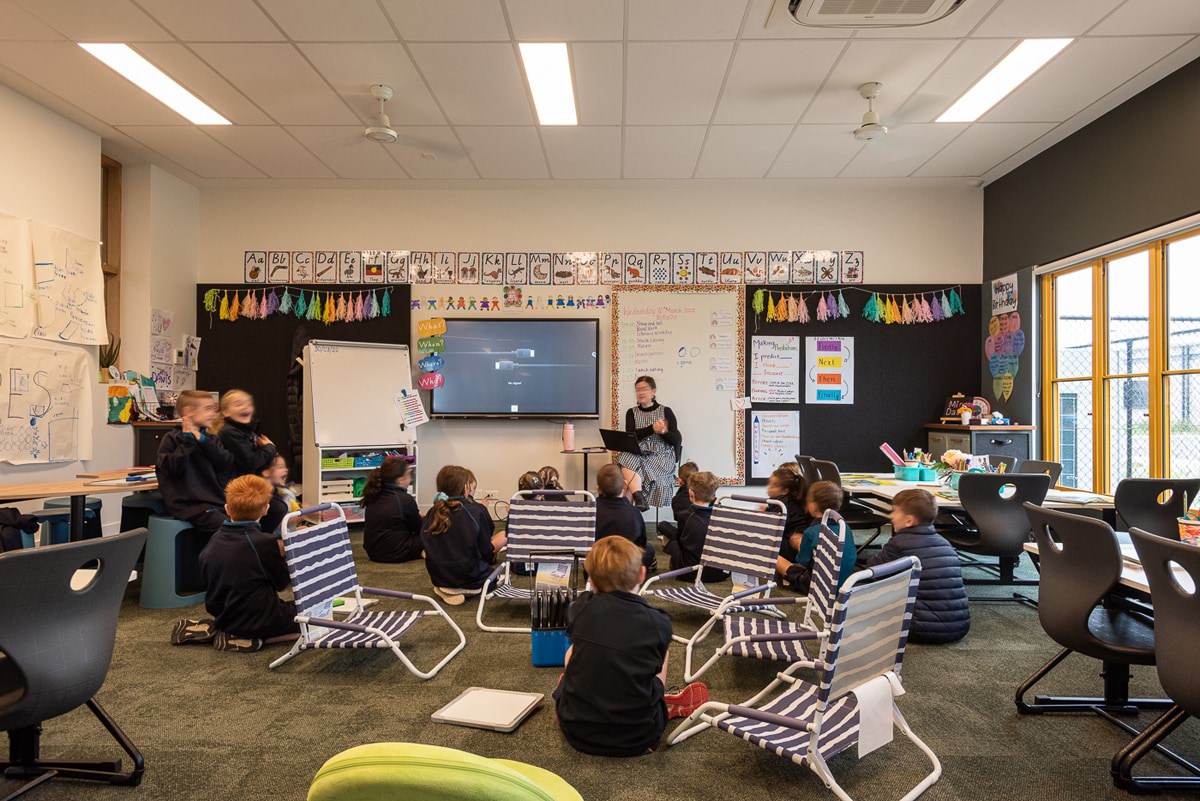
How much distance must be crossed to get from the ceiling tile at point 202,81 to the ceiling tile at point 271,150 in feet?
0.64

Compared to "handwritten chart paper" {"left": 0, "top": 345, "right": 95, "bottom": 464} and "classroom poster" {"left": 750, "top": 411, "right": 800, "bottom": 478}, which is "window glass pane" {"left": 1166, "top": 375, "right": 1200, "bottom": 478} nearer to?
"classroom poster" {"left": 750, "top": 411, "right": 800, "bottom": 478}

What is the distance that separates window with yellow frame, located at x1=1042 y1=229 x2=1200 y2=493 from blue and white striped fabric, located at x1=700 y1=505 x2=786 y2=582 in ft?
11.0

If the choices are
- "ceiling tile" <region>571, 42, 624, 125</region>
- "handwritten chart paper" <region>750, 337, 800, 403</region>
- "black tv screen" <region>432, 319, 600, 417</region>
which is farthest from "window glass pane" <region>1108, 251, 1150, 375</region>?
"black tv screen" <region>432, 319, 600, 417</region>

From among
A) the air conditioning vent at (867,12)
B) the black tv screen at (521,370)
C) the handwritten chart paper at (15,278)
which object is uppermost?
the air conditioning vent at (867,12)

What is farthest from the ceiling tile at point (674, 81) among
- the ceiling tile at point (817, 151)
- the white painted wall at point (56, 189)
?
the white painted wall at point (56, 189)

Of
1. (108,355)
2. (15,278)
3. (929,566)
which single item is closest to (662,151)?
(929,566)

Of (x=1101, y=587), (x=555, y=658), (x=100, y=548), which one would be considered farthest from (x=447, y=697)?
(x=1101, y=587)

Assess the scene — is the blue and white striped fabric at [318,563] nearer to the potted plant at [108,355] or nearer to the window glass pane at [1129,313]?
the potted plant at [108,355]

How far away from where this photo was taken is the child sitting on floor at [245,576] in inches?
128

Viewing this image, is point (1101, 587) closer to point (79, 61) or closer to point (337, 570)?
point (337, 570)

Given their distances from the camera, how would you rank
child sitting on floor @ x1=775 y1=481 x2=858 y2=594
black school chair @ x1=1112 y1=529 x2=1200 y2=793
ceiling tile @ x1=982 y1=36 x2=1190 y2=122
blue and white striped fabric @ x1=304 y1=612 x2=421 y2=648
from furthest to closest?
1. ceiling tile @ x1=982 y1=36 x2=1190 y2=122
2. child sitting on floor @ x1=775 y1=481 x2=858 y2=594
3. blue and white striped fabric @ x1=304 y1=612 x2=421 y2=648
4. black school chair @ x1=1112 y1=529 x2=1200 y2=793

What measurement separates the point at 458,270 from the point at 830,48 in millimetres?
4179

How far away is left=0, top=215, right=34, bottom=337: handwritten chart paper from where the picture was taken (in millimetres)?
4754

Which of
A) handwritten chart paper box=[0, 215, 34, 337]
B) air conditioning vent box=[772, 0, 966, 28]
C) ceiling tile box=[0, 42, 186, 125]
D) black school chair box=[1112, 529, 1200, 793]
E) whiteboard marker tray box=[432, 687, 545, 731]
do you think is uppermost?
ceiling tile box=[0, 42, 186, 125]
